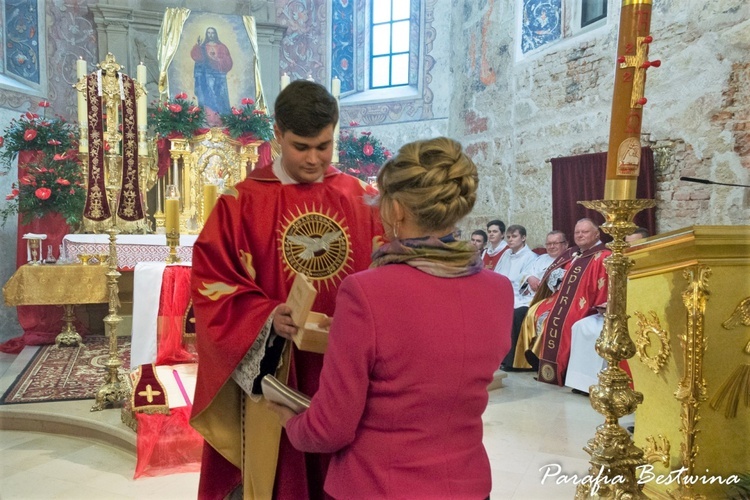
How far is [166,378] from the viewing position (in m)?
4.28

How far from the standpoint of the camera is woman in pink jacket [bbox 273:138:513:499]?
1214 mm

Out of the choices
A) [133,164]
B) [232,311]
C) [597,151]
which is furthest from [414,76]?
[232,311]

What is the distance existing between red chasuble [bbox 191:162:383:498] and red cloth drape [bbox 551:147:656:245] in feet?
18.5

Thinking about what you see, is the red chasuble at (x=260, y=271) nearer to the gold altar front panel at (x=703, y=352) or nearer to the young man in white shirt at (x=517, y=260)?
the gold altar front panel at (x=703, y=352)

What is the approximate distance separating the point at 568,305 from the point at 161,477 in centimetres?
382

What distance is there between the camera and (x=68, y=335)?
281 inches

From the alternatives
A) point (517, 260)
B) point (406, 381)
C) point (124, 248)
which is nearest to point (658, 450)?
point (406, 381)

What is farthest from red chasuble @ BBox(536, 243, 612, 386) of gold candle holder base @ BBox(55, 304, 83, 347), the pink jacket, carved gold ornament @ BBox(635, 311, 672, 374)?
gold candle holder base @ BBox(55, 304, 83, 347)

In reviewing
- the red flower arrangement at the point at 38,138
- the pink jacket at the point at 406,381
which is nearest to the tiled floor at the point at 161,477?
the pink jacket at the point at 406,381

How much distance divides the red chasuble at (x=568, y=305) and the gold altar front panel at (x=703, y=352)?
3001 mm

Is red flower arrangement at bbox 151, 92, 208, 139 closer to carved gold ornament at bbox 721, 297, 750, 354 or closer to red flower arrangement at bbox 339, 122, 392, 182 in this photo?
red flower arrangement at bbox 339, 122, 392, 182

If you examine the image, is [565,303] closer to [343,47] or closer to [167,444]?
[167,444]

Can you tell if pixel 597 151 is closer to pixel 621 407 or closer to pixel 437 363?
pixel 621 407

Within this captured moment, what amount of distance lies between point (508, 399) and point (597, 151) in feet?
12.5
